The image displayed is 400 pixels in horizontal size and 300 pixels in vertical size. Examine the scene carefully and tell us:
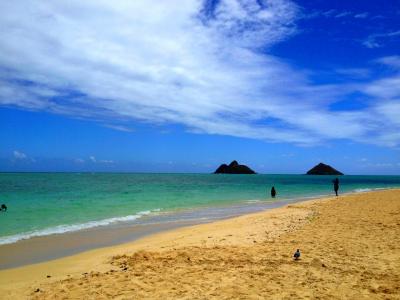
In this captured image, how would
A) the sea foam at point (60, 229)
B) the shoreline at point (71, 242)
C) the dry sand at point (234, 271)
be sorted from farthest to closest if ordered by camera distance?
1. the sea foam at point (60, 229)
2. the shoreline at point (71, 242)
3. the dry sand at point (234, 271)

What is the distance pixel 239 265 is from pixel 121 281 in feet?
9.04

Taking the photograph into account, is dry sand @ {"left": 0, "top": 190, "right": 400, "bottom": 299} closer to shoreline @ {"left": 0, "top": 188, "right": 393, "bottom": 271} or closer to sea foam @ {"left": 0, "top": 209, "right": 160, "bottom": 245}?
shoreline @ {"left": 0, "top": 188, "right": 393, "bottom": 271}

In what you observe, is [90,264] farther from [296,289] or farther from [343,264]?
[343,264]

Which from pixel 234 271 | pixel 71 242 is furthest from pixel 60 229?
pixel 234 271

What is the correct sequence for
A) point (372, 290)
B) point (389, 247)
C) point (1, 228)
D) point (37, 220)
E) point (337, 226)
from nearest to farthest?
point (372, 290)
point (389, 247)
point (337, 226)
point (1, 228)
point (37, 220)

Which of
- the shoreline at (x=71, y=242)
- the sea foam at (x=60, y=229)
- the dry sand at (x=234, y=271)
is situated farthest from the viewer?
the sea foam at (x=60, y=229)

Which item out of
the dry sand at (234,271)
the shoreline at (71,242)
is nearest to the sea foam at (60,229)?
the shoreline at (71,242)

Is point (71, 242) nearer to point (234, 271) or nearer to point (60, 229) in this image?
point (60, 229)

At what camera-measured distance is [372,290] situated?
7.04 metres

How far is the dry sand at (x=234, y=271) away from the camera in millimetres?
7207

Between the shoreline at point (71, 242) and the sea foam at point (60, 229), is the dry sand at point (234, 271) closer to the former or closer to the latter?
the shoreline at point (71, 242)

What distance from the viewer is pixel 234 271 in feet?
27.8

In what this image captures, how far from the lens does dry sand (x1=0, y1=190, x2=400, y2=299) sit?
7.21 meters

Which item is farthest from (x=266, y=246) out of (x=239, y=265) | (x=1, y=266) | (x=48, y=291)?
(x=1, y=266)
